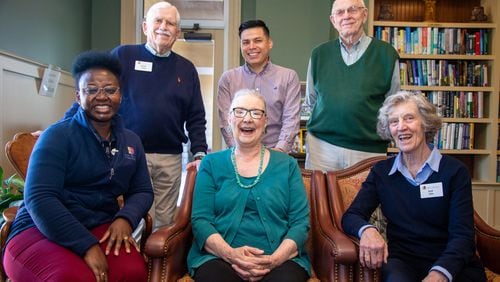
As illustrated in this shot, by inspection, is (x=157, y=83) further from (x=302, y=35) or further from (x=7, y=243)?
(x=302, y=35)

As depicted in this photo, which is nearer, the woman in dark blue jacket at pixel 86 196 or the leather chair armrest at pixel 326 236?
the woman in dark blue jacket at pixel 86 196

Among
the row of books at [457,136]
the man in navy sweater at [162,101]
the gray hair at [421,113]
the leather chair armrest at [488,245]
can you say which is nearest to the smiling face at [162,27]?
the man in navy sweater at [162,101]

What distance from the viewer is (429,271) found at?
1.62 m

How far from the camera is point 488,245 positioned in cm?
190

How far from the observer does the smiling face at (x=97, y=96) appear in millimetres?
1697

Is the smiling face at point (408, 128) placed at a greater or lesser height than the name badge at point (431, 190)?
greater

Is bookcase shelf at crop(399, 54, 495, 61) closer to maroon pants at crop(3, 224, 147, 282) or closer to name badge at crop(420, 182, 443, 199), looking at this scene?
name badge at crop(420, 182, 443, 199)

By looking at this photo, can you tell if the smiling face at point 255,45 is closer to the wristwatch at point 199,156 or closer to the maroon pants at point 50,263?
the wristwatch at point 199,156

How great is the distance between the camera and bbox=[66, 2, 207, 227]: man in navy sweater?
7.84 ft

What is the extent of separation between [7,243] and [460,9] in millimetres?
4354

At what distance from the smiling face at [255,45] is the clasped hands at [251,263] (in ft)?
3.91

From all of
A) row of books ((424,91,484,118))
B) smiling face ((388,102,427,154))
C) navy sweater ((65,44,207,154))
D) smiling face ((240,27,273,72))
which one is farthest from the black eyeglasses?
row of books ((424,91,484,118))

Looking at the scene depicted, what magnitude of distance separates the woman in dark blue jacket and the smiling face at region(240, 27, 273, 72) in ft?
2.94

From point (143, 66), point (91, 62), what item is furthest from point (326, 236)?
point (143, 66)
